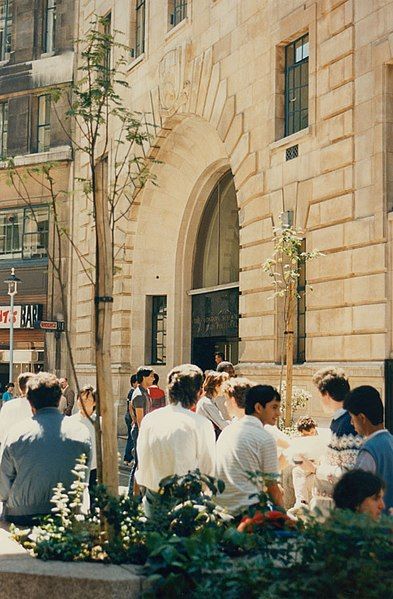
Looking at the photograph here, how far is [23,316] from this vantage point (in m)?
34.1

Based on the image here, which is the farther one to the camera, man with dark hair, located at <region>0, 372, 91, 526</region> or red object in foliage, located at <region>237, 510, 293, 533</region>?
man with dark hair, located at <region>0, 372, 91, 526</region>

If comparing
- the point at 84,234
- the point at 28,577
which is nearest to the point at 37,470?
the point at 28,577

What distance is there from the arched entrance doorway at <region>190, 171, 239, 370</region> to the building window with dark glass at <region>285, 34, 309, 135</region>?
582cm

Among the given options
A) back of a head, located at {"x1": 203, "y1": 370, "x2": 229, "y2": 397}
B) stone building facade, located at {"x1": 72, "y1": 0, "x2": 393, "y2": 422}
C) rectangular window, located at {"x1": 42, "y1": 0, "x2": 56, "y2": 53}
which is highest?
rectangular window, located at {"x1": 42, "y1": 0, "x2": 56, "y2": 53}

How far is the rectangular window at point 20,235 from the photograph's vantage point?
34.8 metres

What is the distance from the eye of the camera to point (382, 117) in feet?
54.2

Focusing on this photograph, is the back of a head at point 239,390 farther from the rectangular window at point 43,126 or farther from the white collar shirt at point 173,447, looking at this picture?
the rectangular window at point 43,126

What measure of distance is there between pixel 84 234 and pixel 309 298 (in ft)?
44.8

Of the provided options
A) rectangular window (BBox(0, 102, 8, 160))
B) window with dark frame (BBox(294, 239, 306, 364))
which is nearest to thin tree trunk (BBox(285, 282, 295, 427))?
window with dark frame (BBox(294, 239, 306, 364))

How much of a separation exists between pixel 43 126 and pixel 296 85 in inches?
675

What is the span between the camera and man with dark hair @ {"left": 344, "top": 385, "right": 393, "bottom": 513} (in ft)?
19.0

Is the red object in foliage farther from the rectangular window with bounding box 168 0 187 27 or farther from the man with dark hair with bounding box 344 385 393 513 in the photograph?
the rectangular window with bounding box 168 0 187 27

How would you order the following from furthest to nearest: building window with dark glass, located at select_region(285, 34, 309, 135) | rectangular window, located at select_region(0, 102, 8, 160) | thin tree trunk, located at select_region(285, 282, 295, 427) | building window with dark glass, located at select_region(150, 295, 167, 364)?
rectangular window, located at select_region(0, 102, 8, 160)
building window with dark glass, located at select_region(150, 295, 167, 364)
building window with dark glass, located at select_region(285, 34, 309, 135)
thin tree trunk, located at select_region(285, 282, 295, 427)

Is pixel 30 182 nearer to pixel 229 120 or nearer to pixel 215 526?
pixel 229 120
